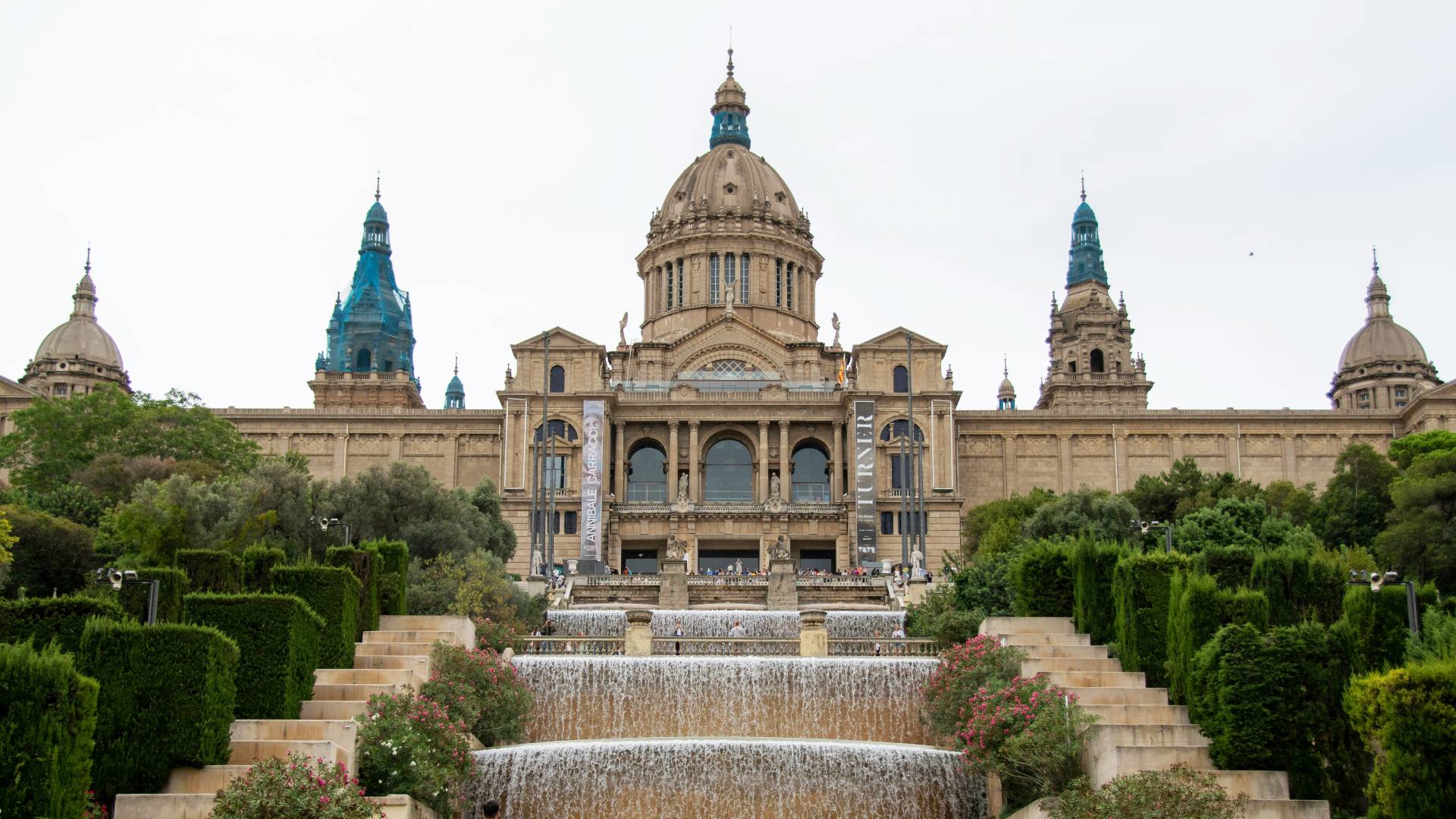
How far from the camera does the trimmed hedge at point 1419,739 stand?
22.7m

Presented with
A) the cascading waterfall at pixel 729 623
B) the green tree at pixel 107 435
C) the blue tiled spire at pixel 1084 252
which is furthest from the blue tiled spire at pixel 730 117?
the cascading waterfall at pixel 729 623

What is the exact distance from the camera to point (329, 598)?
31.6 metres

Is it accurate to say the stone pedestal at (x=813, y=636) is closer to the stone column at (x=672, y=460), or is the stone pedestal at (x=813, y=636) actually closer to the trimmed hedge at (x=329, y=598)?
the trimmed hedge at (x=329, y=598)

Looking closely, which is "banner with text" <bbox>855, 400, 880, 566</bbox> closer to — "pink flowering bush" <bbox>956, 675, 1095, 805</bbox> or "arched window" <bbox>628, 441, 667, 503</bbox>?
"arched window" <bbox>628, 441, 667, 503</bbox>

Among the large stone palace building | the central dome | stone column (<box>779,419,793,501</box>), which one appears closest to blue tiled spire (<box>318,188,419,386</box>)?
the large stone palace building

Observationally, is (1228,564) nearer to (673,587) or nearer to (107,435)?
(673,587)

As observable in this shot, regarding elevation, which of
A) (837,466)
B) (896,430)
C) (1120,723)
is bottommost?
(1120,723)

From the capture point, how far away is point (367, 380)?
10162 centimetres

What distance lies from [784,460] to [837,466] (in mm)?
2559

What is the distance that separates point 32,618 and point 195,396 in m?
46.2

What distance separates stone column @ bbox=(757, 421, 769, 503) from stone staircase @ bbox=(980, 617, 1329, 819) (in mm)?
41824

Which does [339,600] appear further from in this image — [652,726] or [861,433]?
[861,433]

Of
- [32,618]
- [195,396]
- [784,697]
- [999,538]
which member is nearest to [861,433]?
[999,538]

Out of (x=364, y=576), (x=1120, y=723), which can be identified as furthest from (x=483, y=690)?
(x=1120, y=723)
